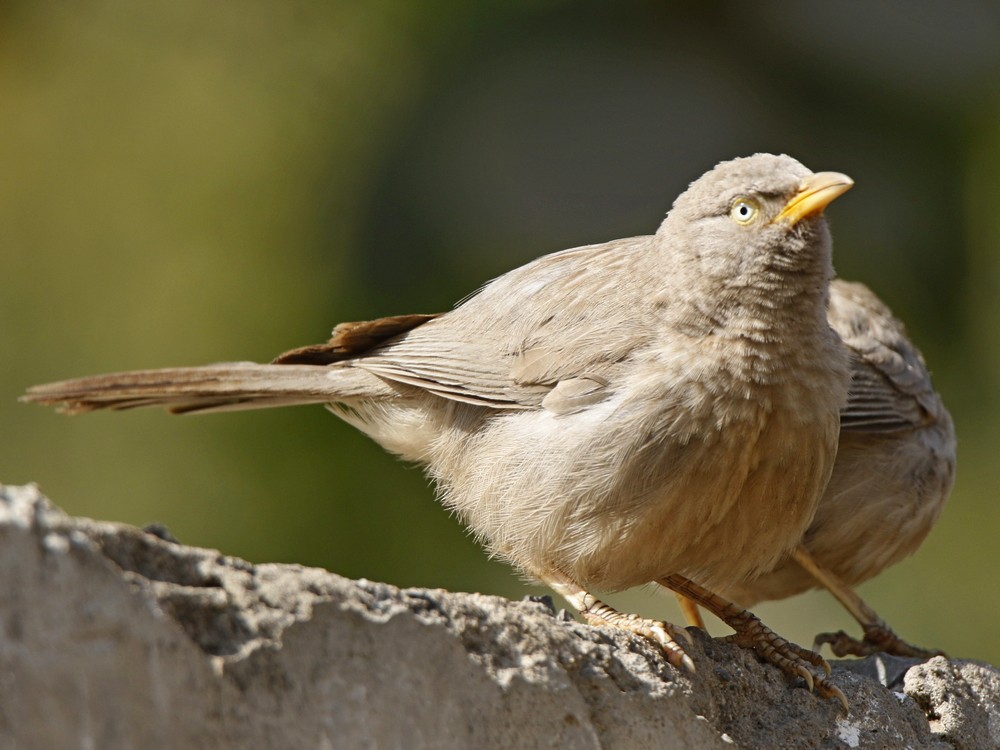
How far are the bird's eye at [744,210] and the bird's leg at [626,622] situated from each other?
1.22 metres

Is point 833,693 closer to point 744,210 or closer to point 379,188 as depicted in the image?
point 744,210

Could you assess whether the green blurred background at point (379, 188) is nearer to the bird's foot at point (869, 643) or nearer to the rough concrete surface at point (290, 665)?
the bird's foot at point (869, 643)

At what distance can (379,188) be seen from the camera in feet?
29.6

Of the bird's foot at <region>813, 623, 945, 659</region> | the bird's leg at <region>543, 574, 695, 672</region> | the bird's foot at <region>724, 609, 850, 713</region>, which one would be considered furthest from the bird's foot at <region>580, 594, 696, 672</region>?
the bird's foot at <region>813, 623, 945, 659</region>

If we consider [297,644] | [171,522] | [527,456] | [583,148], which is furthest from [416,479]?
[297,644]

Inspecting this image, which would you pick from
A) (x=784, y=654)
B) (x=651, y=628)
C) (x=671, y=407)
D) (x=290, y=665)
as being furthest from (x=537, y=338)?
(x=290, y=665)

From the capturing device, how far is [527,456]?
12.2 feet

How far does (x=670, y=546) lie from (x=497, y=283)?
1.33 meters

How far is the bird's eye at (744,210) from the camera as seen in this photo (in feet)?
11.8

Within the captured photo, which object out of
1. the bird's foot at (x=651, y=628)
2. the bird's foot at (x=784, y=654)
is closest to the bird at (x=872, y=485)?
the bird's foot at (x=784, y=654)

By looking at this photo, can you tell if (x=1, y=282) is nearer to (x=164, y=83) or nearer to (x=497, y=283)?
(x=164, y=83)

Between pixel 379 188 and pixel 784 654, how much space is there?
6143 mm

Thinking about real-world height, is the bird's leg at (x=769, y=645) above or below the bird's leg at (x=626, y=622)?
below

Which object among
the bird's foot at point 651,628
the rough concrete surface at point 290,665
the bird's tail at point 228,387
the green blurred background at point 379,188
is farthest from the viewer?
the green blurred background at point 379,188
